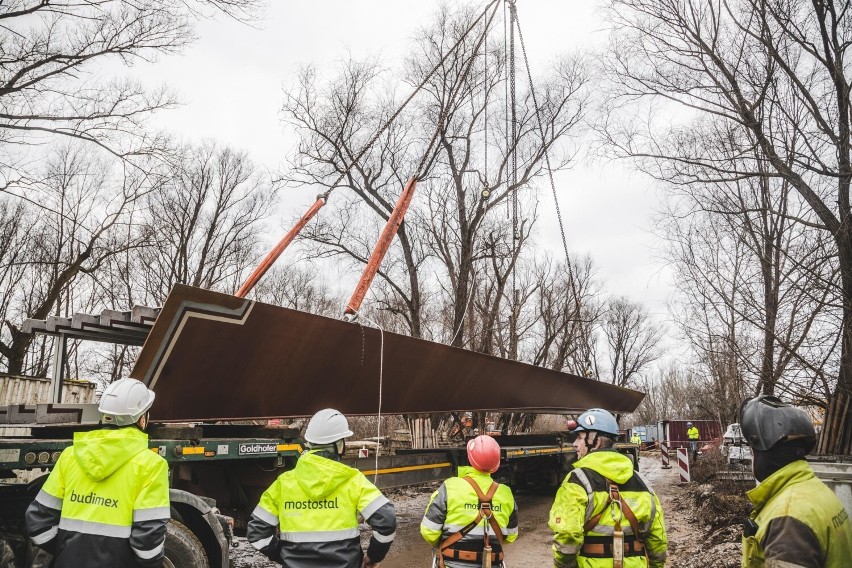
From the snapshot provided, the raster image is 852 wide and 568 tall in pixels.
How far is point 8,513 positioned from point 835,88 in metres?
11.8

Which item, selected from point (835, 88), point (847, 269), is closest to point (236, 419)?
point (847, 269)

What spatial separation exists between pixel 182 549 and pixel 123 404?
1764 mm

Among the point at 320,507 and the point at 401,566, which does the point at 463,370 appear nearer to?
the point at 401,566

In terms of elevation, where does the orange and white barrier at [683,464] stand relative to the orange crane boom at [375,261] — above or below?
below

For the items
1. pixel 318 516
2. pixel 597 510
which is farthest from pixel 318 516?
pixel 597 510

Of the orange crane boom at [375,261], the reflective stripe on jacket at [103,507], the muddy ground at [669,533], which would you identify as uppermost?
the orange crane boom at [375,261]

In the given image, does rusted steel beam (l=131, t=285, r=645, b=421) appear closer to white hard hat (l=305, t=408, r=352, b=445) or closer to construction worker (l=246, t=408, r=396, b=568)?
white hard hat (l=305, t=408, r=352, b=445)

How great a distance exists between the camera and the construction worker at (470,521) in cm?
360

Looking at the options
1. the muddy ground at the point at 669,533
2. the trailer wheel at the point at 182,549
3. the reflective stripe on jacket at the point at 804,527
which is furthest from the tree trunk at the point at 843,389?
the trailer wheel at the point at 182,549

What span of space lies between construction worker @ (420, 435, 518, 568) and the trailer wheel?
6.02 feet

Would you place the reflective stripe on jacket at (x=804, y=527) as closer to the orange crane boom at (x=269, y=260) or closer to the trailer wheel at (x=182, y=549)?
the trailer wheel at (x=182, y=549)

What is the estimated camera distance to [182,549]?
425 cm

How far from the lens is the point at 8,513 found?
423cm

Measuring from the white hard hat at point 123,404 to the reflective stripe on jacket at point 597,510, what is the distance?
2257 mm
